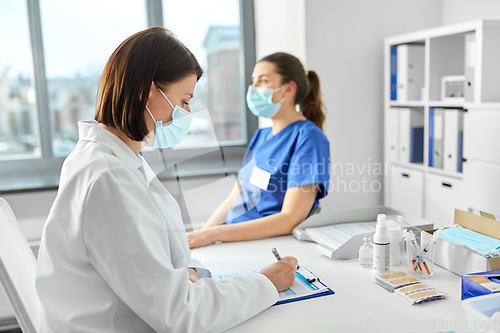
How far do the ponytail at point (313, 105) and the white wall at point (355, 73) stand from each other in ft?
2.10

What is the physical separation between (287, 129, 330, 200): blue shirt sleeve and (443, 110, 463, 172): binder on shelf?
875 mm

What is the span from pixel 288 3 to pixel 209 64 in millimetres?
719

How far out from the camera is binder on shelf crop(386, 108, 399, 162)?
2.68 meters

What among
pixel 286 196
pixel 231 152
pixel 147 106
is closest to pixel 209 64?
pixel 286 196

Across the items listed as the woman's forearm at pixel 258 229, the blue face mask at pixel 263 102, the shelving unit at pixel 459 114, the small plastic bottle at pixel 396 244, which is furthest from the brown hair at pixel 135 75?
the shelving unit at pixel 459 114

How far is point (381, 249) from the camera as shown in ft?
3.78

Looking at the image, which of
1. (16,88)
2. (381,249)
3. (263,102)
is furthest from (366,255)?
(16,88)

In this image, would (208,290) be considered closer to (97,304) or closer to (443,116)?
(97,304)

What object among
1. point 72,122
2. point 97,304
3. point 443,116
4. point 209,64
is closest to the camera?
point 97,304

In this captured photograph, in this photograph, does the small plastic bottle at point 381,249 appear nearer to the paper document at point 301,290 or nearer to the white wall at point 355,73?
the paper document at point 301,290

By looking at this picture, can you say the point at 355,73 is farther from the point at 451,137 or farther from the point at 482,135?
the point at 482,135

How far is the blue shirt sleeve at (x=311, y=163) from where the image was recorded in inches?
66.6

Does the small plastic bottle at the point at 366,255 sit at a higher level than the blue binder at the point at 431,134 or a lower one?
lower

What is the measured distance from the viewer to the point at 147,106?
0.96 metres
